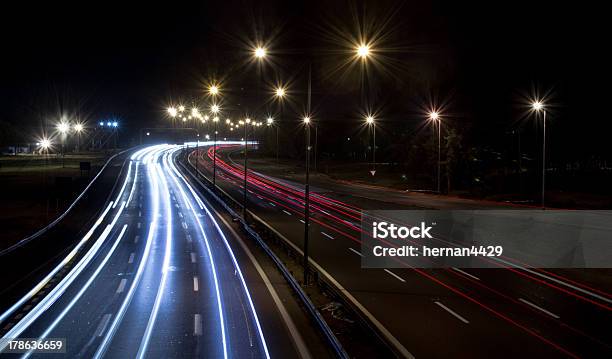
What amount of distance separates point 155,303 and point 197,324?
3.18 m

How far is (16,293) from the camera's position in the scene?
2044 centimetres

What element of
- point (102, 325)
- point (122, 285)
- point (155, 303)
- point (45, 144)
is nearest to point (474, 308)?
point (155, 303)

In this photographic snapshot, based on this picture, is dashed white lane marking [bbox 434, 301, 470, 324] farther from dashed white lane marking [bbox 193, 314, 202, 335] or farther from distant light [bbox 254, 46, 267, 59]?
distant light [bbox 254, 46, 267, 59]

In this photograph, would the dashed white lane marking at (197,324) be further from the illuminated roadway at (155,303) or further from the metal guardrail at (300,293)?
the metal guardrail at (300,293)

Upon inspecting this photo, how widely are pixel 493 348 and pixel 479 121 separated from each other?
6912 cm

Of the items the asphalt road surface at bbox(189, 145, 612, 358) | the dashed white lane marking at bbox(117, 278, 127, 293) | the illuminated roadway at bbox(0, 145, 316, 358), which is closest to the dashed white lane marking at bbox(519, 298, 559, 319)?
the asphalt road surface at bbox(189, 145, 612, 358)

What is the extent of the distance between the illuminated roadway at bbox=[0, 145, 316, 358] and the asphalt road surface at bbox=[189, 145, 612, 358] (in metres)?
3.38

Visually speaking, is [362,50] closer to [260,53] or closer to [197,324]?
[260,53]

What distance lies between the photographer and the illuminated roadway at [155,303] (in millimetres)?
14852

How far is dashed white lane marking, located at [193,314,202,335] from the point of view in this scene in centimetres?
1595

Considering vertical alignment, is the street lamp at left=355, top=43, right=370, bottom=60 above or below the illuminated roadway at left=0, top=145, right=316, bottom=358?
above

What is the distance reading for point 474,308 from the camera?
18453 mm

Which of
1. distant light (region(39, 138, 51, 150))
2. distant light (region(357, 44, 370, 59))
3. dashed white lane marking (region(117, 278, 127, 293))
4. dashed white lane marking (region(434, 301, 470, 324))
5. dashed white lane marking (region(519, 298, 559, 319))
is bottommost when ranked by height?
dashed white lane marking (region(117, 278, 127, 293))

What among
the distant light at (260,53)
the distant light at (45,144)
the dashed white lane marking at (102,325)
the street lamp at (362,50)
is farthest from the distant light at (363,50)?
the distant light at (45,144)
